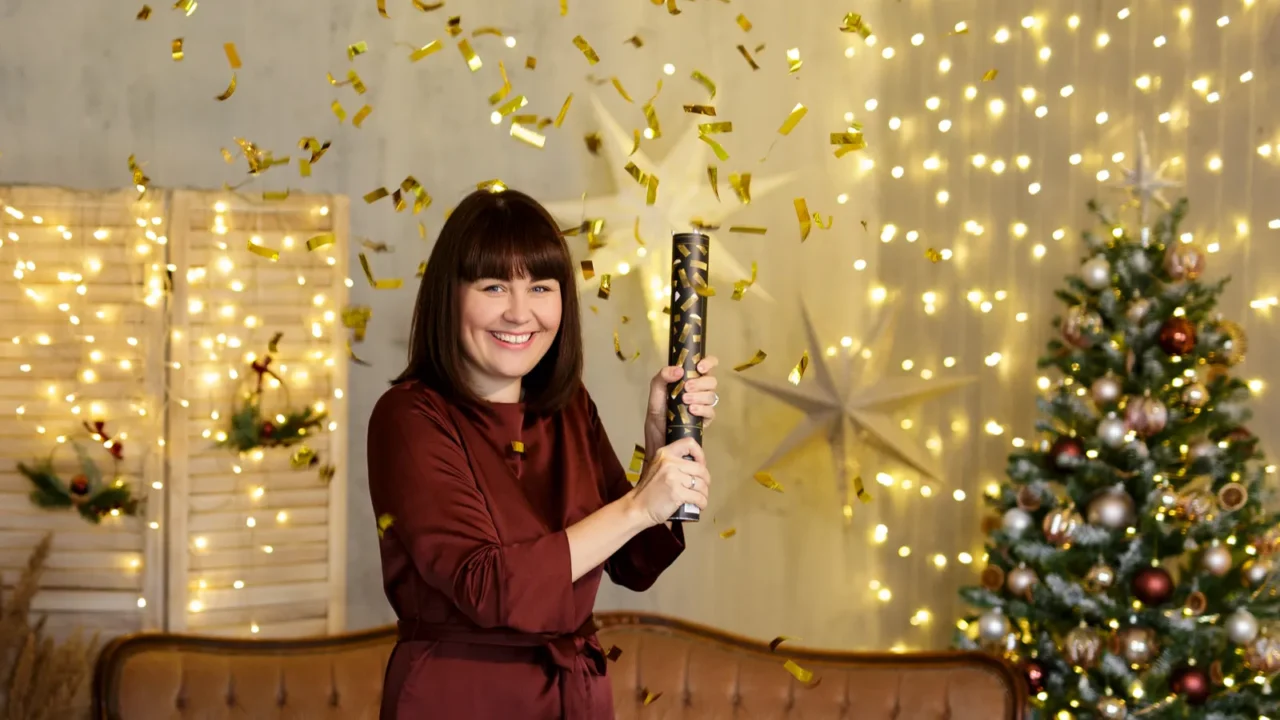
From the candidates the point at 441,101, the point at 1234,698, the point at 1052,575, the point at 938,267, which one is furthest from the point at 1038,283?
the point at 441,101

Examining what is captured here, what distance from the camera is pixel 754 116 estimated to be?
3.87 m

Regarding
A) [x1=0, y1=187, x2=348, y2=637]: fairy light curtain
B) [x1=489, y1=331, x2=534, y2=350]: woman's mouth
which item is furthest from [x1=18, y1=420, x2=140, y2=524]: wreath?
[x1=489, y1=331, x2=534, y2=350]: woman's mouth

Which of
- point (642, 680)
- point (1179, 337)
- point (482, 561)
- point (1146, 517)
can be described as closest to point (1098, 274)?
point (1179, 337)

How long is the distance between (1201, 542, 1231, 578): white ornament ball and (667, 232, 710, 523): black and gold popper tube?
1.56 metres

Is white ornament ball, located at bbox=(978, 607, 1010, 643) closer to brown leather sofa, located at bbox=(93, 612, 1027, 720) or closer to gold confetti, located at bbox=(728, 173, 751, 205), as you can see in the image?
brown leather sofa, located at bbox=(93, 612, 1027, 720)

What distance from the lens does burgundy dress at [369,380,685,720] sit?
140cm

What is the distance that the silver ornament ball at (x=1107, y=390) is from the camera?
2.73 meters

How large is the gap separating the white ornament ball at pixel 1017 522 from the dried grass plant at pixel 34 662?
2.23 m

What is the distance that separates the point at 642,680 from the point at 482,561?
1.65 meters

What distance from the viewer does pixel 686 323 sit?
1.50 meters

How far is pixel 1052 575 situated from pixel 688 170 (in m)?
1.53

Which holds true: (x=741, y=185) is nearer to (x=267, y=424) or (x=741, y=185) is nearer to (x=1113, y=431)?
(x=1113, y=431)

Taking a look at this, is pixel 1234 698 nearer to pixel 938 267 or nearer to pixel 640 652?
pixel 640 652

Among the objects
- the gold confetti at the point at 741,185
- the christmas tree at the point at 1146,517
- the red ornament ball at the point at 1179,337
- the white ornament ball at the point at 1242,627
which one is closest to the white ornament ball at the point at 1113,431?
the christmas tree at the point at 1146,517
